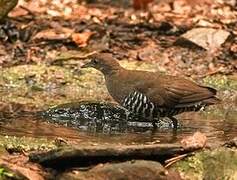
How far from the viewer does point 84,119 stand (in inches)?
300

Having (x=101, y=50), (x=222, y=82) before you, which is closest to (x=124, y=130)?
(x=222, y=82)

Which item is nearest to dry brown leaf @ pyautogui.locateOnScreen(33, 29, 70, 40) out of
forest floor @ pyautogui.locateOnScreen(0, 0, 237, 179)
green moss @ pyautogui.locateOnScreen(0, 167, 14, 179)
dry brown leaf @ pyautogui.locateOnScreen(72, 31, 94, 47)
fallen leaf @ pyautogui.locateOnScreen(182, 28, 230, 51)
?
forest floor @ pyautogui.locateOnScreen(0, 0, 237, 179)

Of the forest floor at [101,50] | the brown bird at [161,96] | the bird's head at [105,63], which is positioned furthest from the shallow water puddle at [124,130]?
the bird's head at [105,63]

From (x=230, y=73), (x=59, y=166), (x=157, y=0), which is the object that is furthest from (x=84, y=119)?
(x=157, y=0)

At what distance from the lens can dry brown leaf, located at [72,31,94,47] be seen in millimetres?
10234

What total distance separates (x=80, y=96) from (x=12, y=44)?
193 cm

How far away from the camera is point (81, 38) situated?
33.9 feet

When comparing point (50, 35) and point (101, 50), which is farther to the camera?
point (50, 35)

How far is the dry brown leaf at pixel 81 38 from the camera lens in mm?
10234

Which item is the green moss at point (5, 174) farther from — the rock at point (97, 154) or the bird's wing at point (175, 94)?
the bird's wing at point (175, 94)

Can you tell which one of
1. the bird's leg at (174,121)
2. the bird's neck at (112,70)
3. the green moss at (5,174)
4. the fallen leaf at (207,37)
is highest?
the bird's neck at (112,70)

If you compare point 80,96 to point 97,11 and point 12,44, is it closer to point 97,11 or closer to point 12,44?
point 12,44

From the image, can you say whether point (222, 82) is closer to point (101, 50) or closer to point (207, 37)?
point (207, 37)

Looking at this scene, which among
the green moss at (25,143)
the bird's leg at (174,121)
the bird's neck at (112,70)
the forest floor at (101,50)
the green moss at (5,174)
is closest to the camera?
the green moss at (5,174)
